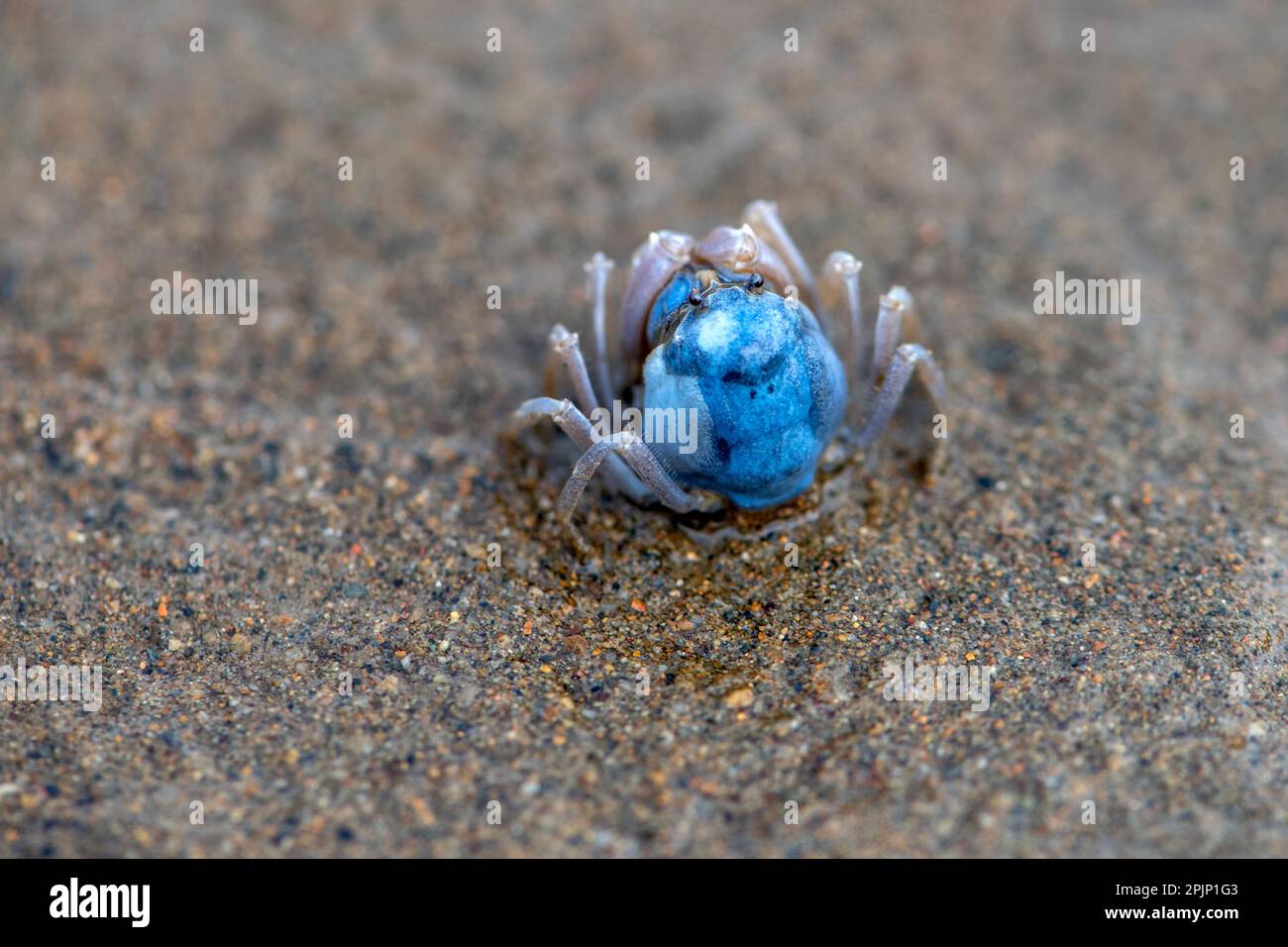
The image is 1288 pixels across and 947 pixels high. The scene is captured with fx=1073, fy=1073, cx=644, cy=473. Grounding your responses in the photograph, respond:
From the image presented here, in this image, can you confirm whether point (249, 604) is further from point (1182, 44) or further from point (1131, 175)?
point (1182, 44)

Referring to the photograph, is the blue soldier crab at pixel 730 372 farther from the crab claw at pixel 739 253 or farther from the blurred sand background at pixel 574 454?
the blurred sand background at pixel 574 454

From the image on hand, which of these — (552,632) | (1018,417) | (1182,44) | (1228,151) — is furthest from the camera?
(1182,44)

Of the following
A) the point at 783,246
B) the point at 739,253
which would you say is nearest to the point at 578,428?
the point at 739,253

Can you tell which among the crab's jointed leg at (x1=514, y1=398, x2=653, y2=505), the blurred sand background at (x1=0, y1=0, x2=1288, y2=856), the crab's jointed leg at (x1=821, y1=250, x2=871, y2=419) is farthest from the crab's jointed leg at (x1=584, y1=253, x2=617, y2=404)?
the crab's jointed leg at (x1=821, y1=250, x2=871, y2=419)

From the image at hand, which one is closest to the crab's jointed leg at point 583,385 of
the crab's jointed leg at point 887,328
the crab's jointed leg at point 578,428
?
the crab's jointed leg at point 578,428

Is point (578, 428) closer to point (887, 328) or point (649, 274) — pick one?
point (649, 274)

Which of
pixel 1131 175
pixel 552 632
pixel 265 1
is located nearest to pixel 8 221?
pixel 265 1
